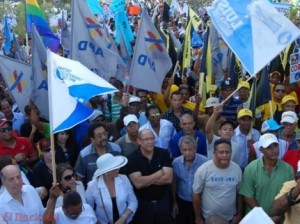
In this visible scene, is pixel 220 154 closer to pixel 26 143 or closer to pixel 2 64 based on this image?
pixel 26 143

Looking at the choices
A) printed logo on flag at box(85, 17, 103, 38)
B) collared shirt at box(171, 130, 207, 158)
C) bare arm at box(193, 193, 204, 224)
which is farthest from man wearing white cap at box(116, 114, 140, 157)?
printed logo on flag at box(85, 17, 103, 38)

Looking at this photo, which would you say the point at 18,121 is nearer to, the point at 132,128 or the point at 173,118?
the point at 132,128

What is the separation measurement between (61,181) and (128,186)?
68 centimetres

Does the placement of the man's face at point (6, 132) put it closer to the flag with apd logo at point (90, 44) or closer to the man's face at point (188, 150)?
the man's face at point (188, 150)

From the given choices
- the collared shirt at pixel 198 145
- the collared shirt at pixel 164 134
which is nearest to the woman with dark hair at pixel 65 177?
the collared shirt at pixel 198 145

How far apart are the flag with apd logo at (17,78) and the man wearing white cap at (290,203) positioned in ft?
15.1

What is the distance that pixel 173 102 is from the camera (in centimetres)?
738

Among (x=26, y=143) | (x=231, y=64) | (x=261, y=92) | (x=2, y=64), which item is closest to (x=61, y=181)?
(x=26, y=143)

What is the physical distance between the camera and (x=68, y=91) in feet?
16.7

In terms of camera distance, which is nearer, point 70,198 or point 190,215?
point 70,198

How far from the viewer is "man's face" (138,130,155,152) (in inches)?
222

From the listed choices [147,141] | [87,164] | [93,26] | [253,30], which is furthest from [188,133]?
[93,26]

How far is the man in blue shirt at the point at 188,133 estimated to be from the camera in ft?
21.0

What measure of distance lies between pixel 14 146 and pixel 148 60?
8.91 feet
